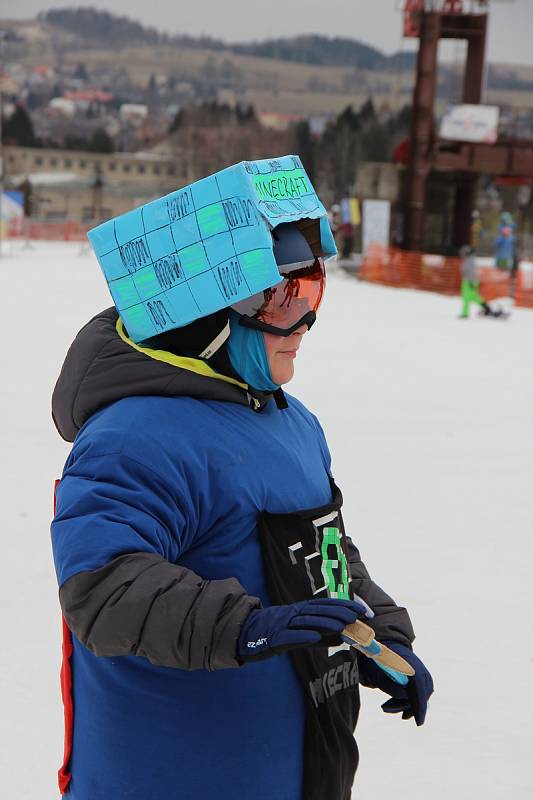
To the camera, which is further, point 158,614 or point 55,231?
point 55,231

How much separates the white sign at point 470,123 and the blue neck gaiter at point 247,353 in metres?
27.4

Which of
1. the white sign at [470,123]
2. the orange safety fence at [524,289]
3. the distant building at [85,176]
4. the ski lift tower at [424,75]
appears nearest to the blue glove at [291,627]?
the orange safety fence at [524,289]

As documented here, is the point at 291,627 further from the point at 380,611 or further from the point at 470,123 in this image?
the point at 470,123

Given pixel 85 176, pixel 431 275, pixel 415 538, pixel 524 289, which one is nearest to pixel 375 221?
pixel 431 275

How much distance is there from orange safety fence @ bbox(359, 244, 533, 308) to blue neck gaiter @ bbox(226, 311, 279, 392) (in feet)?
59.4

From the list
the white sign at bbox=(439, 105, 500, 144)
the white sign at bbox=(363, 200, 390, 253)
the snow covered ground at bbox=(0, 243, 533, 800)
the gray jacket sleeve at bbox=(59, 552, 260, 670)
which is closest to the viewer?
the gray jacket sleeve at bbox=(59, 552, 260, 670)

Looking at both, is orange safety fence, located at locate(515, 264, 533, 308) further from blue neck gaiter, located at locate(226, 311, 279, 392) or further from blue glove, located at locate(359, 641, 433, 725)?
blue neck gaiter, located at locate(226, 311, 279, 392)

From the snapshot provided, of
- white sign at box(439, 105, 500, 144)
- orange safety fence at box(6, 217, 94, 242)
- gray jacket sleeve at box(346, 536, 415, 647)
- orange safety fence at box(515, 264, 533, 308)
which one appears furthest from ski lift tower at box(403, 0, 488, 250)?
gray jacket sleeve at box(346, 536, 415, 647)

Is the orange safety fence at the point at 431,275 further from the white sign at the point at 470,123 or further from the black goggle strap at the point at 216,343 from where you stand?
the black goggle strap at the point at 216,343

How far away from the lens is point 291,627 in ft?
4.07

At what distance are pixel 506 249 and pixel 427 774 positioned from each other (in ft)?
77.5

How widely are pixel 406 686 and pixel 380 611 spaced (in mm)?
145

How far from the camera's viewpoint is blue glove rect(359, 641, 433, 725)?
1622 mm

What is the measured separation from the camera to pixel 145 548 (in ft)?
4.12
